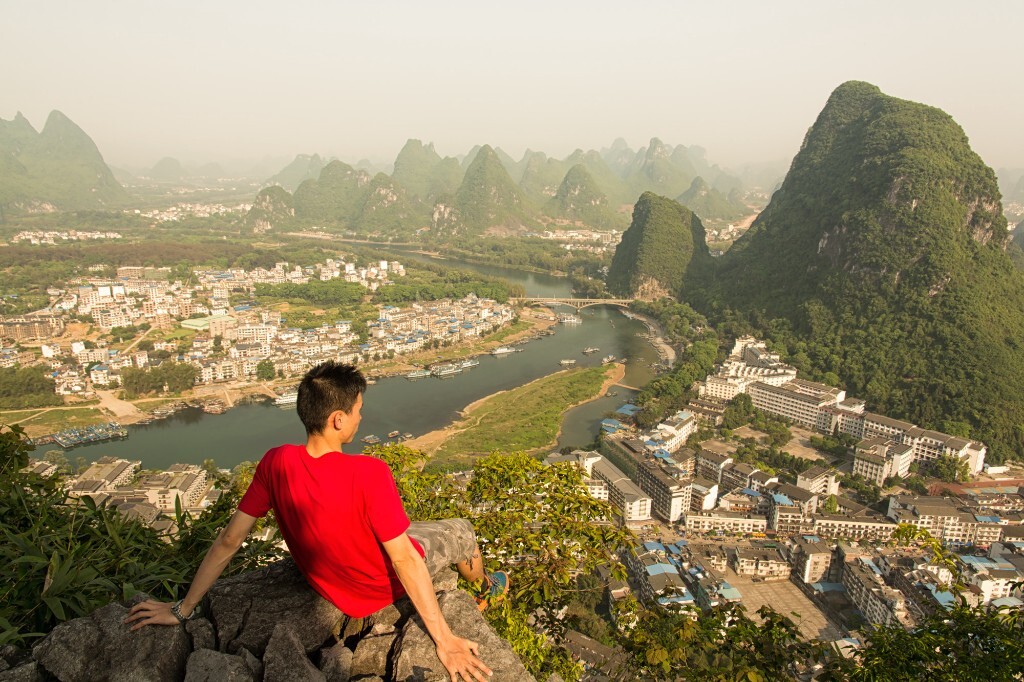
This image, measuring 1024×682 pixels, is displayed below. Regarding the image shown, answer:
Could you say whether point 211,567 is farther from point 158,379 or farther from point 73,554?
point 158,379

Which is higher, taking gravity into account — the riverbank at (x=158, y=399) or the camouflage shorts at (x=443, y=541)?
the camouflage shorts at (x=443, y=541)

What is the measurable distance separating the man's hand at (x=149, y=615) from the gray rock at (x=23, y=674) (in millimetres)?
135

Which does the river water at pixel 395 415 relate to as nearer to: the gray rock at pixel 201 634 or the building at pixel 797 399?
the building at pixel 797 399

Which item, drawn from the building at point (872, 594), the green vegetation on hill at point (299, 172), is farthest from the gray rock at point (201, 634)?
the green vegetation on hill at point (299, 172)

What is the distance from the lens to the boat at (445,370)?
54.0ft

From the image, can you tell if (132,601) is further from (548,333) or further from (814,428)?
(548,333)

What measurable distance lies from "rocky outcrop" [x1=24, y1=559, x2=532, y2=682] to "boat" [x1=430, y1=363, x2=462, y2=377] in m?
15.3

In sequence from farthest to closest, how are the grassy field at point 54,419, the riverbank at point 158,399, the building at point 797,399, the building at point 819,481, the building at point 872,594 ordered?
the building at point 797,399 < the riverbank at point 158,399 < the grassy field at point 54,419 < the building at point 819,481 < the building at point 872,594

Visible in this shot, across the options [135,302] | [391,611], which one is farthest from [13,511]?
[135,302]

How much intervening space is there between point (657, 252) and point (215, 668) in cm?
2870

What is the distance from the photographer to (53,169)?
53312 millimetres

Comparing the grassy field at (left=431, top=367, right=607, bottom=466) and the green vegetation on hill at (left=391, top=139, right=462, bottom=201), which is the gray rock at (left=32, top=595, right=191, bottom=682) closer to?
the grassy field at (left=431, top=367, right=607, bottom=466)

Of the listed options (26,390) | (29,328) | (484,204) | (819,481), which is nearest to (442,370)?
(26,390)

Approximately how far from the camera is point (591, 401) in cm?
1456
